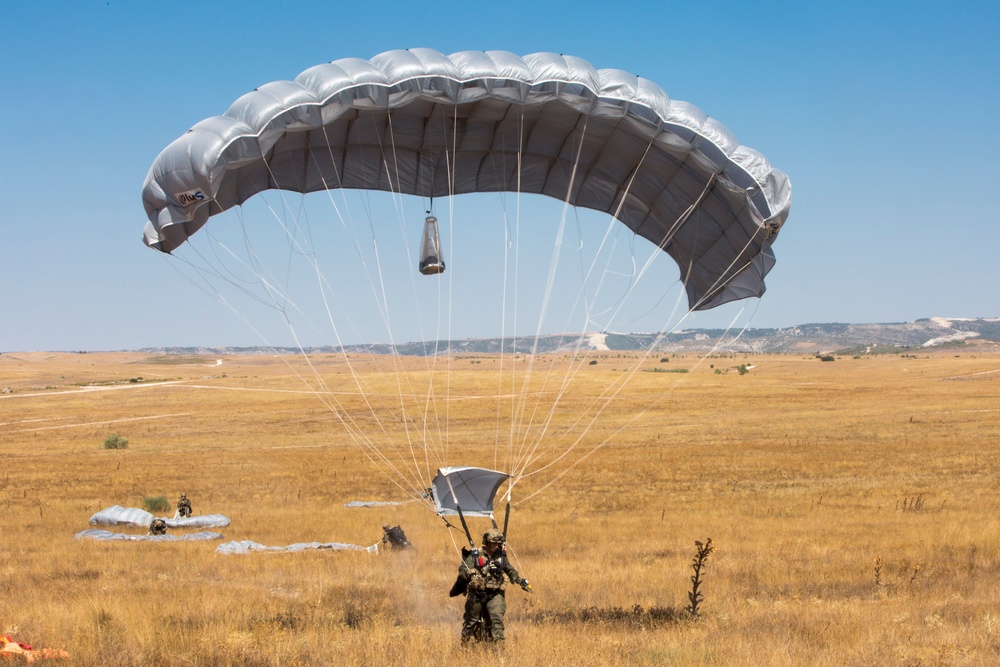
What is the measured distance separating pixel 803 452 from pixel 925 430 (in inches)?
330

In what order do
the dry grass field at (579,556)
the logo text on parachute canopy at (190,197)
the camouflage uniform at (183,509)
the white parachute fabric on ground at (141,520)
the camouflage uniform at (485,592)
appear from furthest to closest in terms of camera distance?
1. the camouflage uniform at (183,509)
2. the white parachute fabric on ground at (141,520)
3. the logo text on parachute canopy at (190,197)
4. the camouflage uniform at (485,592)
5. the dry grass field at (579,556)

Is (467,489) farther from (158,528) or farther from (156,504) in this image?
(156,504)

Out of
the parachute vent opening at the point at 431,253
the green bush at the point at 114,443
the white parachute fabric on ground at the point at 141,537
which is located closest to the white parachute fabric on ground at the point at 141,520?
the white parachute fabric on ground at the point at 141,537

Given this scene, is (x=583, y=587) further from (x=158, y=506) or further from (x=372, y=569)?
(x=158, y=506)

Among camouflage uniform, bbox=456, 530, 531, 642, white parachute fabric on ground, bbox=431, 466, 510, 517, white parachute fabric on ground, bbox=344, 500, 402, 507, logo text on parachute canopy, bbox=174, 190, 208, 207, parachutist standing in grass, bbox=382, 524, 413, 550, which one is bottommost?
white parachute fabric on ground, bbox=344, 500, 402, 507

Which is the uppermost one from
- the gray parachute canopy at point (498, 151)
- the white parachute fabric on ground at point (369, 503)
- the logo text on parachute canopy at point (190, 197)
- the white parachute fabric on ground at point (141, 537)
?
the gray parachute canopy at point (498, 151)

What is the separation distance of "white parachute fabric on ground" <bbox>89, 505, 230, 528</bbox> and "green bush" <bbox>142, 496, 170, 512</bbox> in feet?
6.55

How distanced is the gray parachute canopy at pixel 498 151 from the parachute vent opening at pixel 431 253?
93 cm

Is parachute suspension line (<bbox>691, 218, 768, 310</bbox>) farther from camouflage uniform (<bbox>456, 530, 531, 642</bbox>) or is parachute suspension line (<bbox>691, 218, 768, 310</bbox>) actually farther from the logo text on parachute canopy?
the logo text on parachute canopy

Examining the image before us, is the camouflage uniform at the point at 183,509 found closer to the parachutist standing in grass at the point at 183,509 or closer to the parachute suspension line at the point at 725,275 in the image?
the parachutist standing in grass at the point at 183,509

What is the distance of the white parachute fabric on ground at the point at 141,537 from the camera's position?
17531 mm

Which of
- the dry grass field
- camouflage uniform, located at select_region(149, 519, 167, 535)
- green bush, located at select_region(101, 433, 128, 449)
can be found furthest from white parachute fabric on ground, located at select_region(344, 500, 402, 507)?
green bush, located at select_region(101, 433, 128, 449)

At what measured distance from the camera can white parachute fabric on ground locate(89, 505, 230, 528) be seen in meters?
19.2

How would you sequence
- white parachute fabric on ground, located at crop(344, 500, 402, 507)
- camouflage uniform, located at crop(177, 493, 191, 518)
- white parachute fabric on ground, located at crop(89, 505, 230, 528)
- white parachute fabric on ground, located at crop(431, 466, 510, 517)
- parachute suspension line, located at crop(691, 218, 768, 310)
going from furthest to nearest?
1. white parachute fabric on ground, located at crop(344, 500, 402, 507)
2. camouflage uniform, located at crop(177, 493, 191, 518)
3. white parachute fabric on ground, located at crop(89, 505, 230, 528)
4. parachute suspension line, located at crop(691, 218, 768, 310)
5. white parachute fabric on ground, located at crop(431, 466, 510, 517)
